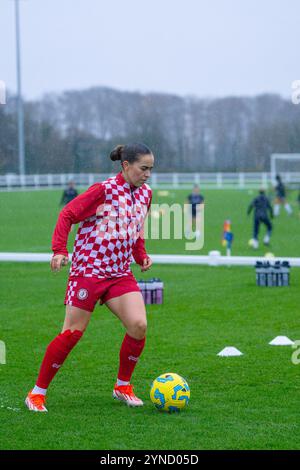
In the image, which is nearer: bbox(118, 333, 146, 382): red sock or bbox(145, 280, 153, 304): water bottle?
bbox(118, 333, 146, 382): red sock

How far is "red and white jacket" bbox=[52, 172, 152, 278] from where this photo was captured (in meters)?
7.31

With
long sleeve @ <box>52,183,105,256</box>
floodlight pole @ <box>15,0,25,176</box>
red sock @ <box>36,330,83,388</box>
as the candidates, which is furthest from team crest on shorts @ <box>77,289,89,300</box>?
floodlight pole @ <box>15,0,25,176</box>

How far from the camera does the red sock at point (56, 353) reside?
24.1ft

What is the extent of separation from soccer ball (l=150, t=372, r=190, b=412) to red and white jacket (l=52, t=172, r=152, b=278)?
90cm

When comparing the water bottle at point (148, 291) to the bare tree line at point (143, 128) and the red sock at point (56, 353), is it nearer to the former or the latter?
the bare tree line at point (143, 128)

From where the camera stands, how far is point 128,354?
7.60 m

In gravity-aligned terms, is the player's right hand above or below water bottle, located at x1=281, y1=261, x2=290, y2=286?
above

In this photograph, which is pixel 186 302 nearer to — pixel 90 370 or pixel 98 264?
pixel 90 370

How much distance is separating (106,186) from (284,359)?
121 inches

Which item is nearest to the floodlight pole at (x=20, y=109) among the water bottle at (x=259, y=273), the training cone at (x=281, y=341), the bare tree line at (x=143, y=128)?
the bare tree line at (x=143, y=128)

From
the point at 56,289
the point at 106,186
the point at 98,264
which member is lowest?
the point at 56,289

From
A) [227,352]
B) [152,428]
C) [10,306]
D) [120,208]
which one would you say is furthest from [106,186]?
[10,306]

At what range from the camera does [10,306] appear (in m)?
14.0

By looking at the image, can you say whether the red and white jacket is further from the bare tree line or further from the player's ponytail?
the bare tree line
